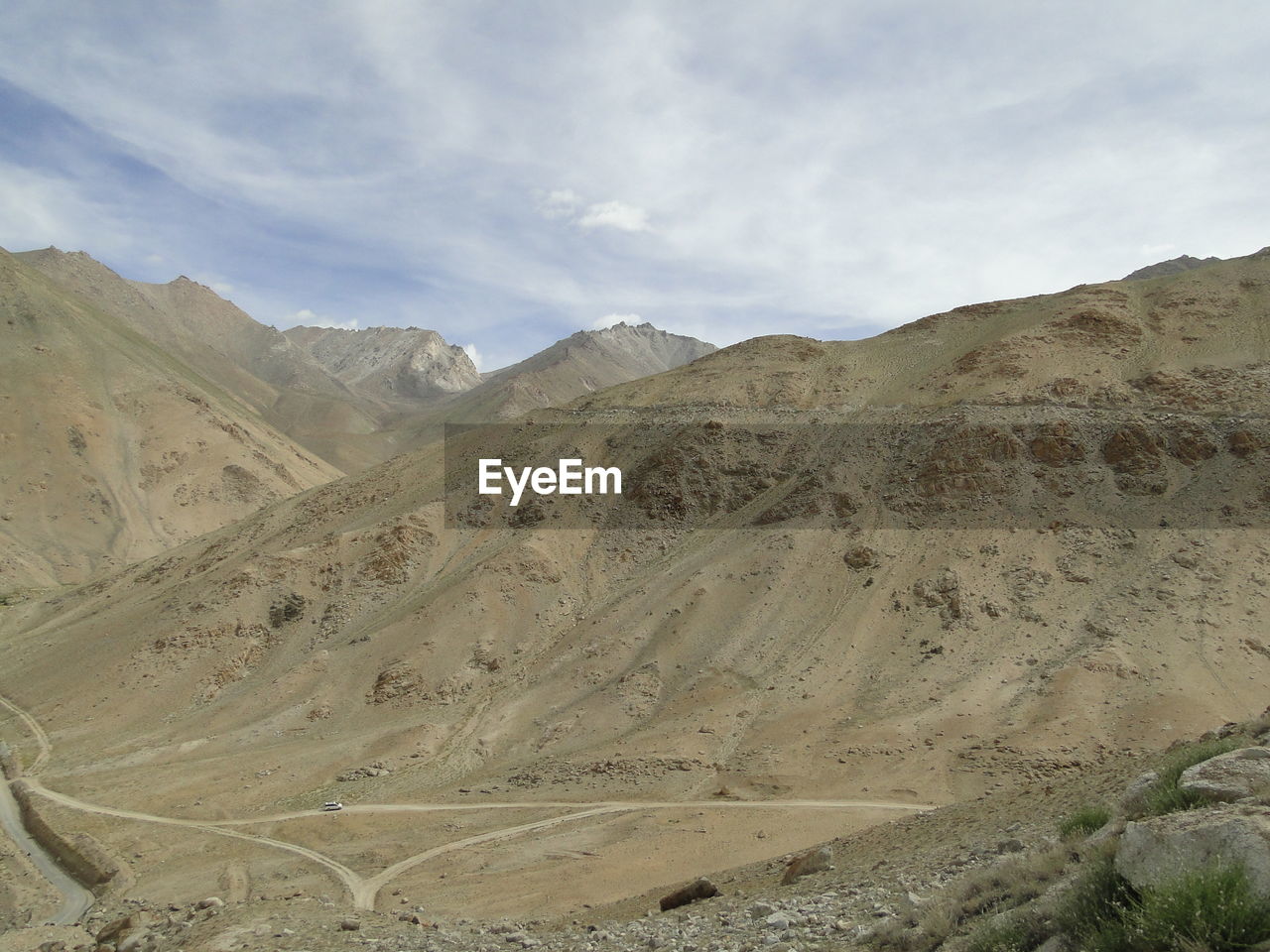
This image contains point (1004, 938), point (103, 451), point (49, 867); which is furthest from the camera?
point (103, 451)

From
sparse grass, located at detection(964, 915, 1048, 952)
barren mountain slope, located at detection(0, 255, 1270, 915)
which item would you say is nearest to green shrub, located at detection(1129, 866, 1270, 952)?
sparse grass, located at detection(964, 915, 1048, 952)

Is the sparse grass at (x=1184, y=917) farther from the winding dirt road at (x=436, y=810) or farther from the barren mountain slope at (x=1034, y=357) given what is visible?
the barren mountain slope at (x=1034, y=357)

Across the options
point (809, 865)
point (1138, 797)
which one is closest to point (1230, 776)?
point (1138, 797)

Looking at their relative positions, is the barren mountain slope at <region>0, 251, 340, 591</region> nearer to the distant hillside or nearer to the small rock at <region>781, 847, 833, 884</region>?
the small rock at <region>781, 847, 833, 884</region>

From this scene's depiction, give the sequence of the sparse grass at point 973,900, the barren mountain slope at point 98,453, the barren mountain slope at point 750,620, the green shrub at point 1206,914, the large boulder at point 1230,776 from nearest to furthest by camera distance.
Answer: the green shrub at point 1206,914, the large boulder at point 1230,776, the sparse grass at point 973,900, the barren mountain slope at point 750,620, the barren mountain slope at point 98,453

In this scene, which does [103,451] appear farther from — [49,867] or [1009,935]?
[1009,935]

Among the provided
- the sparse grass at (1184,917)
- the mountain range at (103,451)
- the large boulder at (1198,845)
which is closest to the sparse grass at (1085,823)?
the large boulder at (1198,845)
